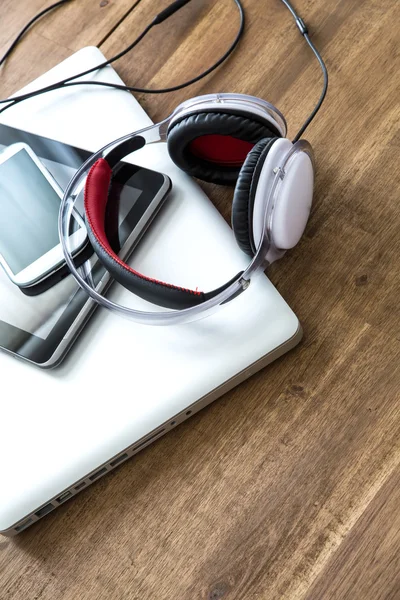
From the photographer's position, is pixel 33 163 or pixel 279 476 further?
pixel 33 163

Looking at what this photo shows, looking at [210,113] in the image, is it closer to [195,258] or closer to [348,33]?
[195,258]

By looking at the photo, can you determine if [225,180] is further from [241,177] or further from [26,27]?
[26,27]

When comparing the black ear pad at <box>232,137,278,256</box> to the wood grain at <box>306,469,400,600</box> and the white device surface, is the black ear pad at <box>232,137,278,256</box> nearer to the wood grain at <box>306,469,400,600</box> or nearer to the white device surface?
the white device surface

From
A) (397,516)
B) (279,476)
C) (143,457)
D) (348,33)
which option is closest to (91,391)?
(143,457)

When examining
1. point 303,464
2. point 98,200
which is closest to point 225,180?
point 98,200

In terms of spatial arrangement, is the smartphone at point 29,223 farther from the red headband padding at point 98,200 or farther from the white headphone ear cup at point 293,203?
the white headphone ear cup at point 293,203

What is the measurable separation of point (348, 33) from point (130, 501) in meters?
0.58

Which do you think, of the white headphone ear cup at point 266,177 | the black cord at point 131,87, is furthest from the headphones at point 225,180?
the black cord at point 131,87

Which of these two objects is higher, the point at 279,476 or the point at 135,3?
the point at 135,3

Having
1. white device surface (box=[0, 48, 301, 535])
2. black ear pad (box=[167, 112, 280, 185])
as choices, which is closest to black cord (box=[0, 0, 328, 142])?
black ear pad (box=[167, 112, 280, 185])

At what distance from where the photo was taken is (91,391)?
594mm

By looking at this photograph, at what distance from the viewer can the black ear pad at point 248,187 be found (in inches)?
21.7

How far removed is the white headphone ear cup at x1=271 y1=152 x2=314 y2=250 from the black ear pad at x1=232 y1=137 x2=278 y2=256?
24 millimetres

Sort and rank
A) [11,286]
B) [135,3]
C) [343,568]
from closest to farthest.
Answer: [343,568], [11,286], [135,3]
